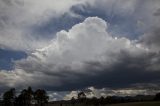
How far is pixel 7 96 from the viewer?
655 feet

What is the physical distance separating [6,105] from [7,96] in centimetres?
624

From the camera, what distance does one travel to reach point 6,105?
199 m
